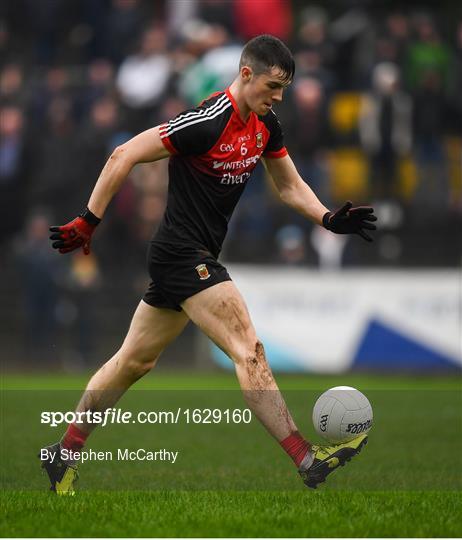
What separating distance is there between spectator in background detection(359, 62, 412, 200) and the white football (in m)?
11.1

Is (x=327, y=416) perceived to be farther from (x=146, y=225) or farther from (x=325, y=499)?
(x=146, y=225)

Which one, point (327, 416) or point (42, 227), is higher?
point (327, 416)

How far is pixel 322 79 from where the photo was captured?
18.7m

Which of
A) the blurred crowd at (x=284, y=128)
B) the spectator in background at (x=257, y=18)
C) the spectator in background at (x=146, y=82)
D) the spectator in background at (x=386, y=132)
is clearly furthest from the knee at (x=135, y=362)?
the spectator in background at (x=257, y=18)

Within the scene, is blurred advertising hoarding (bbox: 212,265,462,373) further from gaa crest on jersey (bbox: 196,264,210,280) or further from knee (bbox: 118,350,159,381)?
gaa crest on jersey (bbox: 196,264,210,280)

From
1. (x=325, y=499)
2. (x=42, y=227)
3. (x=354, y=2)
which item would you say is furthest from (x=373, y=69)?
(x=325, y=499)

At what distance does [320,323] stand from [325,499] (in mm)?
10676

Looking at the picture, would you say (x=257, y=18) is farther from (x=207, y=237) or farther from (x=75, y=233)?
(x=75, y=233)

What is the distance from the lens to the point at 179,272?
23.5 feet

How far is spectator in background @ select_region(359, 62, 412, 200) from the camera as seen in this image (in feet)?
60.1

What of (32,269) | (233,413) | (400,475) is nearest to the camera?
(400,475)

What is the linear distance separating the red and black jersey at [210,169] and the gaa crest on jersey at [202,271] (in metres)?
0.18

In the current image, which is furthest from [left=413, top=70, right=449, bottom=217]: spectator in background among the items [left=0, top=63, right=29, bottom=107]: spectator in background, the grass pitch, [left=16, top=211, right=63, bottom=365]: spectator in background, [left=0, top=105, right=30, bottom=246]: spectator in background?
[left=0, top=63, right=29, bottom=107]: spectator in background

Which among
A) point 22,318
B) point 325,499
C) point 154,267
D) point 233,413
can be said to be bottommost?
point 22,318
